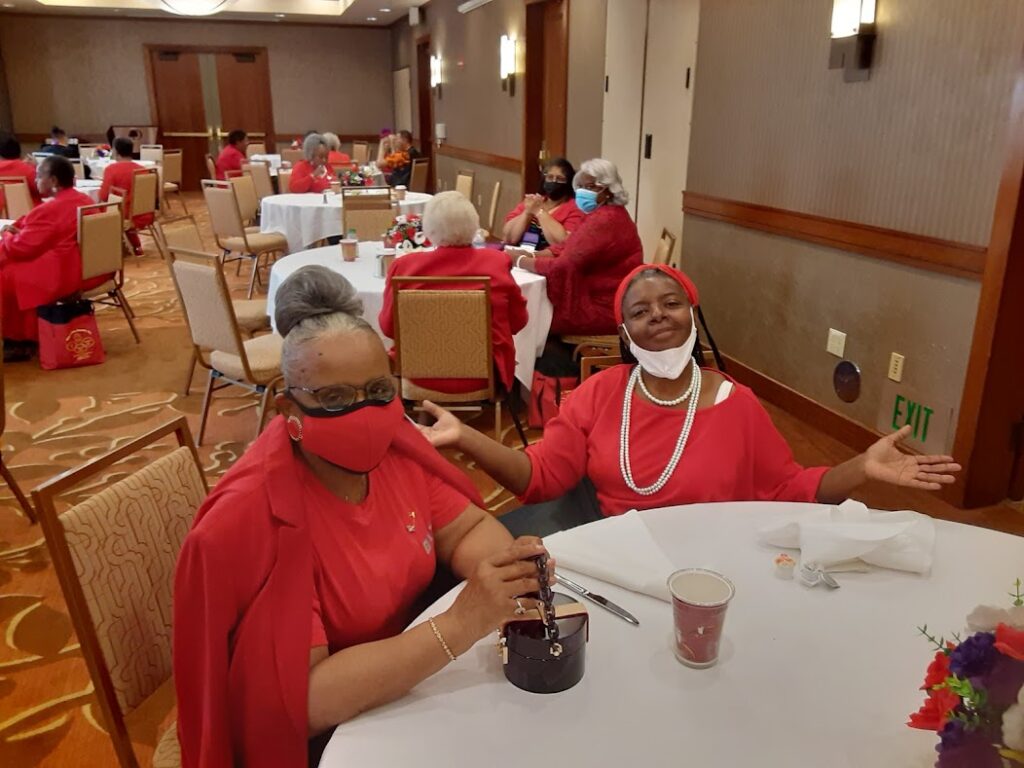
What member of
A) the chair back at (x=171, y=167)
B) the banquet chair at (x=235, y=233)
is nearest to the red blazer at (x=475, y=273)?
the banquet chair at (x=235, y=233)

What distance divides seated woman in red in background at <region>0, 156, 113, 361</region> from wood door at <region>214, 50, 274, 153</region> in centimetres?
940

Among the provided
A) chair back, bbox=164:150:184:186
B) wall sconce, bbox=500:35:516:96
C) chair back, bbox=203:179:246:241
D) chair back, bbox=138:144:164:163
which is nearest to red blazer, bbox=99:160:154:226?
chair back, bbox=203:179:246:241

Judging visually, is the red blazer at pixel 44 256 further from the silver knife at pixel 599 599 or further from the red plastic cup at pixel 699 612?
the red plastic cup at pixel 699 612

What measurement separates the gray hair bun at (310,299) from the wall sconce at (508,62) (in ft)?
25.0

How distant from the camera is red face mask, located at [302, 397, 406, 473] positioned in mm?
1283

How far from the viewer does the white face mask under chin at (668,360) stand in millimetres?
1848

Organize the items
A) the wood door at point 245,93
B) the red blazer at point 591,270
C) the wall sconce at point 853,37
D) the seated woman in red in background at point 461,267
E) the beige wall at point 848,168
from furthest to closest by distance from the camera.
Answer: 1. the wood door at point 245,93
2. the red blazer at point 591,270
3. the seated woman in red in background at point 461,267
4. the wall sconce at point 853,37
5. the beige wall at point 848,168

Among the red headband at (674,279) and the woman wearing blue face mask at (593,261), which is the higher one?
the red headband at (674,279)

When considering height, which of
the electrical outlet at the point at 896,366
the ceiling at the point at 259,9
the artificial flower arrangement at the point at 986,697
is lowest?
the electrical outlet at the point at 896,366

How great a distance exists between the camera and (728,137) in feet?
15.1

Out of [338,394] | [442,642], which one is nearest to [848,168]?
[338,394]

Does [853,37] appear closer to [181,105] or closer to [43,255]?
[43,255]

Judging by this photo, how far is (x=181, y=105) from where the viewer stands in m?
14.0

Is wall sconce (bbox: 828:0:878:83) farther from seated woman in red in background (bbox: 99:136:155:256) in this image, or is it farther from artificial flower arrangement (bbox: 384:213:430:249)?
seated woman in red in background (bbox: 99:136:155:256)
